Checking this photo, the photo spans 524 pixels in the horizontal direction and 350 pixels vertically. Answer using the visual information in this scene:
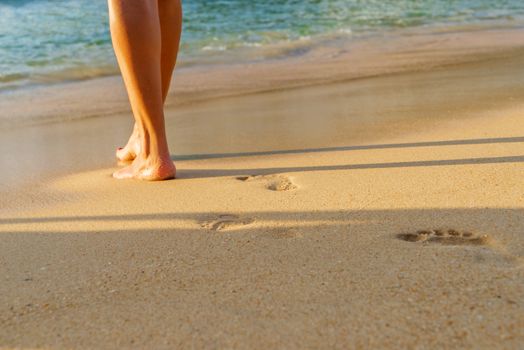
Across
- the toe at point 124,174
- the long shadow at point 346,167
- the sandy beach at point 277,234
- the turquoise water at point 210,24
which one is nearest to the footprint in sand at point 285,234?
the sandy beach at point 277,234

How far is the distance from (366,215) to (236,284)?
22.1 inches

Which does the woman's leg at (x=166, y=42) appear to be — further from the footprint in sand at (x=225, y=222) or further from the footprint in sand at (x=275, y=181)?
the footprint in sand at (x=225, y=222)

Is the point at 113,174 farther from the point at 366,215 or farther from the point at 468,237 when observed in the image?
the point at 468,237

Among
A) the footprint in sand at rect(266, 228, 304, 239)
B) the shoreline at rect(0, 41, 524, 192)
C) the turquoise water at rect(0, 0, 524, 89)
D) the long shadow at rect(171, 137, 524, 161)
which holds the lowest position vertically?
the turquoise water at rect(0, 0, 524, 89)

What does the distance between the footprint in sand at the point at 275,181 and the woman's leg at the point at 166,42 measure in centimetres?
50

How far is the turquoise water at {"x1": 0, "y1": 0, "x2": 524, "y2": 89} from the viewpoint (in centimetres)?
606

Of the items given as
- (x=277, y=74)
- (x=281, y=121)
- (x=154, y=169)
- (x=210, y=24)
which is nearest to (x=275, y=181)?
(x=154, y=169)

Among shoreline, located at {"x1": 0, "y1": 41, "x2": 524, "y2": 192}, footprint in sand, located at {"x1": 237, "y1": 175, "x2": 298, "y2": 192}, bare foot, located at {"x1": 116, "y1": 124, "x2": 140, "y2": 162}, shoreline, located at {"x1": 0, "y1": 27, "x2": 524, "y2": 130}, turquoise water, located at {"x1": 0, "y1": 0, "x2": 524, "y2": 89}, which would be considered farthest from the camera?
turquoise water, located at {"x1": 0, "y1": 0, "x2": 524, "y2": 89}

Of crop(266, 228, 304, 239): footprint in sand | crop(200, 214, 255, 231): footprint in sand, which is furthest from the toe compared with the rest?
crop(266, 228, 304, 239): footprint in sand

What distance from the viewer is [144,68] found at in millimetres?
2508

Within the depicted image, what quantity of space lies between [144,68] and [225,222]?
0.70 m

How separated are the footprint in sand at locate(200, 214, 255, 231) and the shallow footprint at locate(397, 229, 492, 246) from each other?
0.43 m

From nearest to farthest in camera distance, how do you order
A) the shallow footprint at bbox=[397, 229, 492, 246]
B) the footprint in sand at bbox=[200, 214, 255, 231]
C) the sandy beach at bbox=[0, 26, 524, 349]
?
the sandy beach at bbox=[0, 26, 524, 349] → the shallow footprint at bbox=[397, 229, 492, 246] → the footprint in sand at bbox=[200, 214, 255, 231]

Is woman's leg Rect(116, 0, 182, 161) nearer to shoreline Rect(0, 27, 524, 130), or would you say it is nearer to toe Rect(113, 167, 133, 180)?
toe Rect(113, 167, 133, 180)
